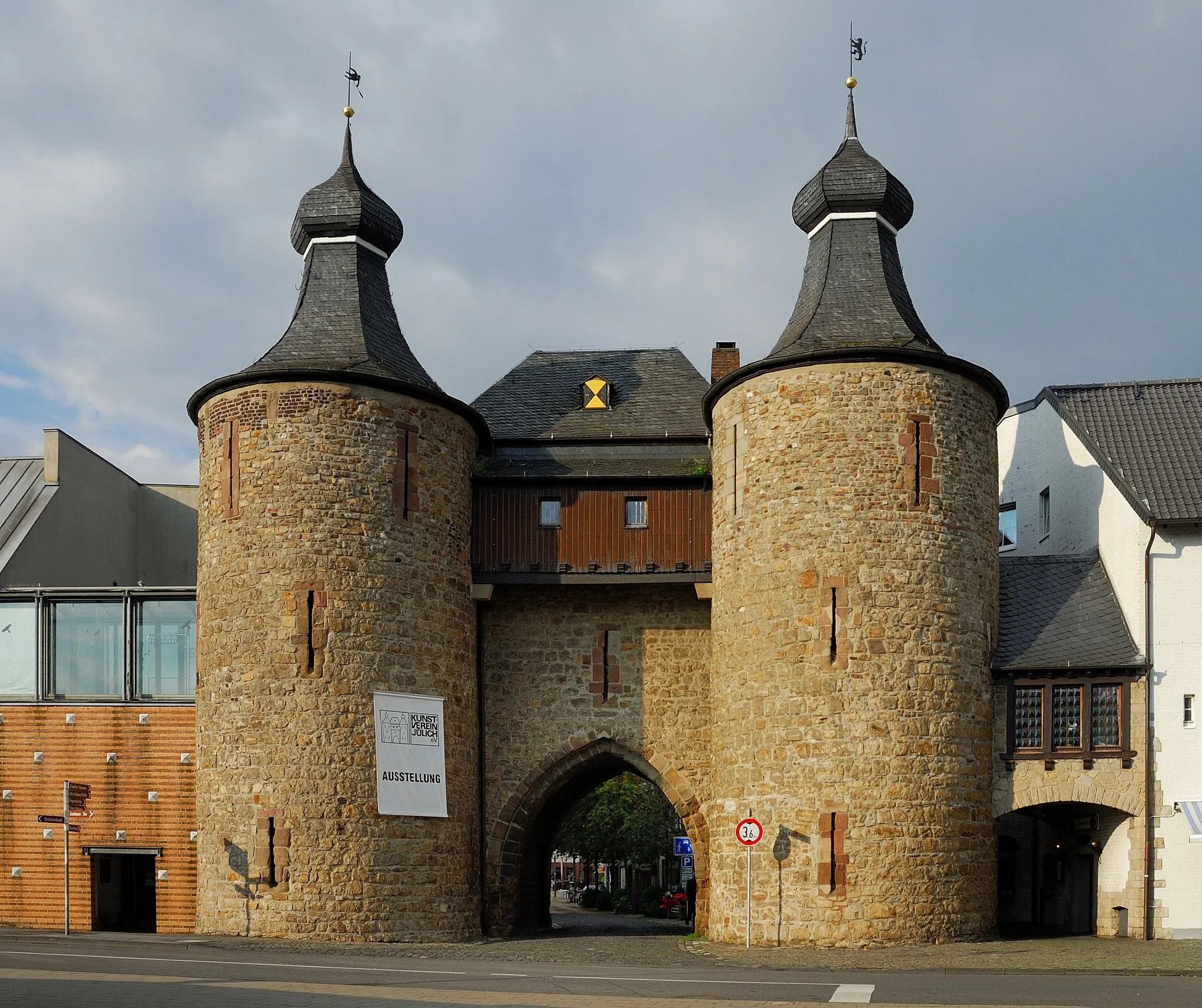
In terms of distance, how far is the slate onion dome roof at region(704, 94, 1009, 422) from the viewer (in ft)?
81.3

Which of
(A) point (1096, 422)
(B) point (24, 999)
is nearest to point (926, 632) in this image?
(A) point (1096, 422)

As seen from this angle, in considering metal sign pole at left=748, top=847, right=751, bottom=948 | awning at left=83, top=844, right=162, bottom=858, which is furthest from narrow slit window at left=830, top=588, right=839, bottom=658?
awning at left=83, top=844, right=162, bottom=858

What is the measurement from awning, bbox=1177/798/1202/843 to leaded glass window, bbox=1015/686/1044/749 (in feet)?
7.55

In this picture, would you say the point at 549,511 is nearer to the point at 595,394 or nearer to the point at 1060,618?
the point at 595,394

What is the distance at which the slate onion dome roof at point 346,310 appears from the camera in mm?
25609

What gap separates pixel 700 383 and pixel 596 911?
2502cm

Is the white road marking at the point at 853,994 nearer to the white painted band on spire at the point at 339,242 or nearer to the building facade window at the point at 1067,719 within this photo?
the building facade window at the point at 1067,719

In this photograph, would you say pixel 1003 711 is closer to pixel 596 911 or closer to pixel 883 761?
pixel 883 761

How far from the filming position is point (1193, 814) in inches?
952

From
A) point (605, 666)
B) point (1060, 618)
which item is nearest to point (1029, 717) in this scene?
point (1060, 618)

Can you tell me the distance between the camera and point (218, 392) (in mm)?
25938

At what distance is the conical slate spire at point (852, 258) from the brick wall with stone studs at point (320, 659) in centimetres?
665

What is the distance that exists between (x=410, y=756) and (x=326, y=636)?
2.27m

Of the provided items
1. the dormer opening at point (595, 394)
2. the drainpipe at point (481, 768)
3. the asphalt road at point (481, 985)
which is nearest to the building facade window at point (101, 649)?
the drainpipe at point (481, 768)
